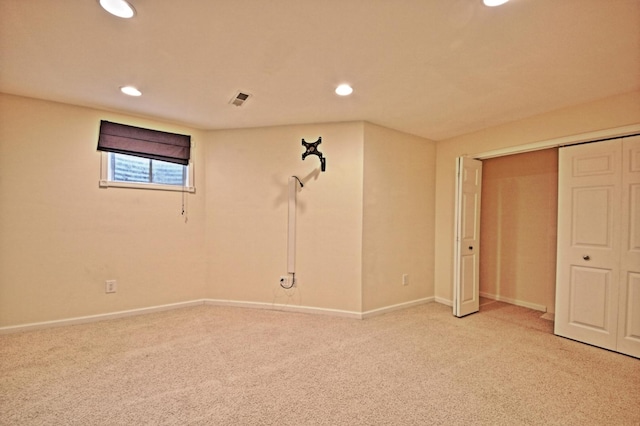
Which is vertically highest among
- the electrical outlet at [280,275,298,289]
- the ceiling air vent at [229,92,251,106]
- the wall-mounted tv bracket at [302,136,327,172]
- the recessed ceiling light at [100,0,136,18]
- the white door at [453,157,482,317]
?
the recessed ceiling light at [100,0,136,18]

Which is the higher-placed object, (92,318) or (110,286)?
(110,286)

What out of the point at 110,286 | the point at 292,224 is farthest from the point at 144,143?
the point at 292,224

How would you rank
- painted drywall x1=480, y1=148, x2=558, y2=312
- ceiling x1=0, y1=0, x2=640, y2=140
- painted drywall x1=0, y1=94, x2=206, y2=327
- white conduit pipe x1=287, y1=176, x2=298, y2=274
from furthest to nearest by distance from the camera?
painted drywall x1=480, y1=148, x2=558, y2=312 → white conduit pipe x1=287, y1=176, x2=298, y2=274 → painted drywall x1=0, y1=94, x2=206, y2=327 → ceiling x1=0, y1=0, x2=640, y2=140

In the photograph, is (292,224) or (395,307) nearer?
(292,224)

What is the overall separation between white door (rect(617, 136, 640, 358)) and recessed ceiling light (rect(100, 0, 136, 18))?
4.00 metres

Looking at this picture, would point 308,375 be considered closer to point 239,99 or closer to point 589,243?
point 239,99

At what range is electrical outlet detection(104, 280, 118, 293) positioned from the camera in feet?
10.8

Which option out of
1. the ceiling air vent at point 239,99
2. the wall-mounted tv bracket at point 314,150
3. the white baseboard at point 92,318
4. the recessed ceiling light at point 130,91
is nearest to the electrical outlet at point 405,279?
the wall-mounted tv bracket at point 314,150

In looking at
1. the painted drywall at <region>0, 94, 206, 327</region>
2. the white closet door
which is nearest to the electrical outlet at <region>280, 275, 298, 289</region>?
the painted drywall at <region>0, 94, 206, 327</region>

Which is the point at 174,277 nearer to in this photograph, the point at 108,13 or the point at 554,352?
the point at 108,13

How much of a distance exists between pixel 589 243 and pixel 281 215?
130 inches

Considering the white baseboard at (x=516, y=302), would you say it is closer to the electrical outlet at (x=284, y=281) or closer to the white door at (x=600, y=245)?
the white door at (x=600, y=245)

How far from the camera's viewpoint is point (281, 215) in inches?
146

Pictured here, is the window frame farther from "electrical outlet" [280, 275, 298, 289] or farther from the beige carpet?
"electrical outlet" [280, 275, 298, 289]
